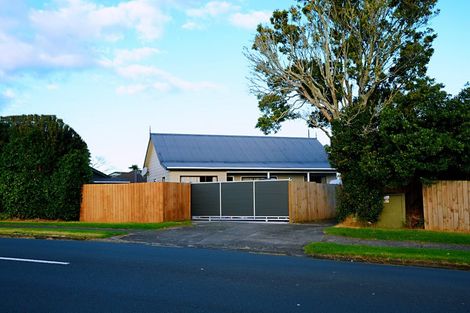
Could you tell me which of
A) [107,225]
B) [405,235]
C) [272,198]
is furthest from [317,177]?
[405,235]

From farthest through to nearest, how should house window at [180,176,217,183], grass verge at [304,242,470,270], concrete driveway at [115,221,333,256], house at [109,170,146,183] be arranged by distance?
1. house at [109,170,146,183]
2. house window at [180,176,217,183]
3. concrete driveway at [115,221,333,256]
4. grass verge at [304,242,470,270]

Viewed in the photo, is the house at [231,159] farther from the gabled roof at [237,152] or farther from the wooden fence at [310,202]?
the wooden fence at [310,202]

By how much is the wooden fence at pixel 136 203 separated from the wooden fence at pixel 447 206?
11.8 meters

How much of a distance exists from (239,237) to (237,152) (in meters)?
16.6

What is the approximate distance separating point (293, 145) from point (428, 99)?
710 inches

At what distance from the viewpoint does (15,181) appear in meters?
24.5

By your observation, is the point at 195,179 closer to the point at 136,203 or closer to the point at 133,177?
the point at 136,203

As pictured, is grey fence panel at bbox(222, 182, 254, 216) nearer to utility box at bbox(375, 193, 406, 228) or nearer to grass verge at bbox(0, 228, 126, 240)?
utility box at bbox(375, 193, 406, 228)

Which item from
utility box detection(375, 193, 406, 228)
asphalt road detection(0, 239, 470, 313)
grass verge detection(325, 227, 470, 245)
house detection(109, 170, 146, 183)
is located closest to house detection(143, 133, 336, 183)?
house detection(109, 170, 146, 183)

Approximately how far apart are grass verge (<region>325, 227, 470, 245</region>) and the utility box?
1.30m

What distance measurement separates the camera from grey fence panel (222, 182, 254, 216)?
75.4 feet

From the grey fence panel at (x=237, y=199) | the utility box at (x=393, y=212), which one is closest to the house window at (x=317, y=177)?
the grey fence panel at (x=237, y=199)

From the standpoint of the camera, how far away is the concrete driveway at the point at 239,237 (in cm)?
1454

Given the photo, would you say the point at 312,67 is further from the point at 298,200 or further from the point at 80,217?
the point at 80,217
